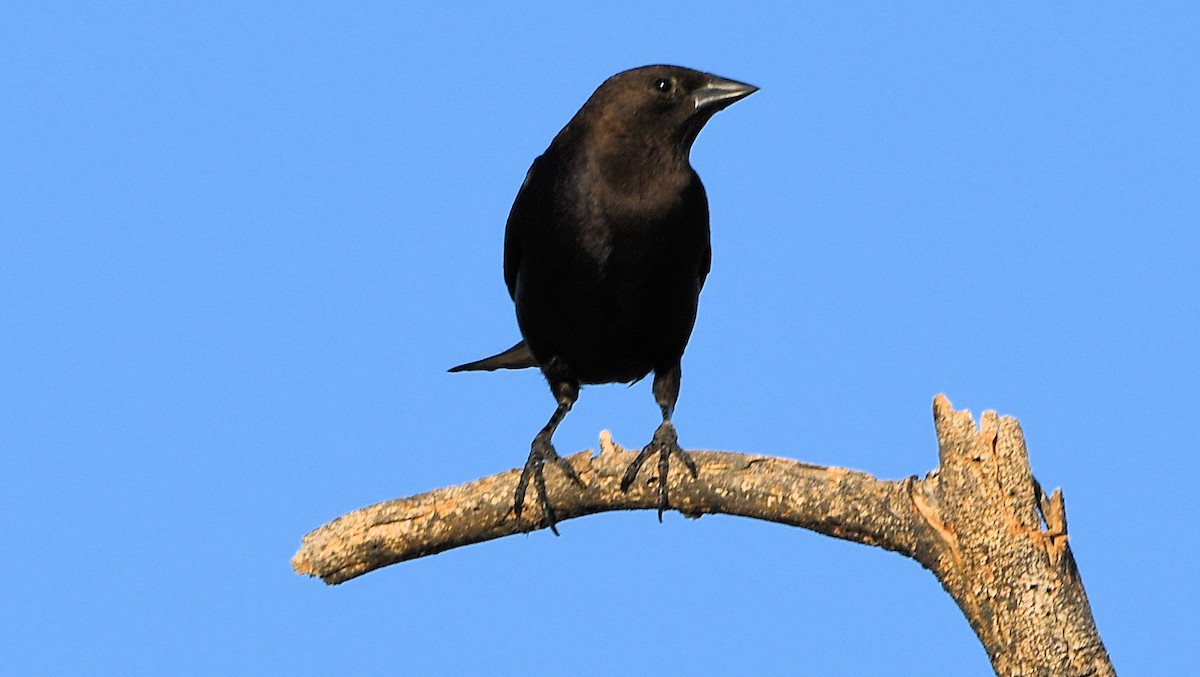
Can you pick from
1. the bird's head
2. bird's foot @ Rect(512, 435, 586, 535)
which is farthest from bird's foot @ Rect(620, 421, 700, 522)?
the bird's head

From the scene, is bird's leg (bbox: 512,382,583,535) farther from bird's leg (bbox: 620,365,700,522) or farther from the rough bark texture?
bird's leg (bbox: 620,365,700,522)

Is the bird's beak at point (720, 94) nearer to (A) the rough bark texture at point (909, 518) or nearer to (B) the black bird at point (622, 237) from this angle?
(B) the black bird at point (622, 237)

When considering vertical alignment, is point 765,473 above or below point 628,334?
below

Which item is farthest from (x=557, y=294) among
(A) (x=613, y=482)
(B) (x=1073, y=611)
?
(B) (x=1073, y=611)

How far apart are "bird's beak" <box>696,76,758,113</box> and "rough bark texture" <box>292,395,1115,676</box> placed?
1384 mm

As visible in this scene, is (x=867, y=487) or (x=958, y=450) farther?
(x=867, y=487)

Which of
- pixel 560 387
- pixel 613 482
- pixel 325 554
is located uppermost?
pixel 560 387

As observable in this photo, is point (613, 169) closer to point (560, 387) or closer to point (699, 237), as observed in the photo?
point (699, 237)

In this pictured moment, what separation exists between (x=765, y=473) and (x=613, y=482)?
59cm

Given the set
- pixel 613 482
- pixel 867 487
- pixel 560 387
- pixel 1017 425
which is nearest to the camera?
pixel 1017 425

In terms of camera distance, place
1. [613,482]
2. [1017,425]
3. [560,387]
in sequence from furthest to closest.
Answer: [560,387], [613,482], [1017,425]

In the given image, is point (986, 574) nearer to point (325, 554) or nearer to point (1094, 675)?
point (1094, 675)

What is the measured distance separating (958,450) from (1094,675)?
83 centimetres

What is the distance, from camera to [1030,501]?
446 cm
